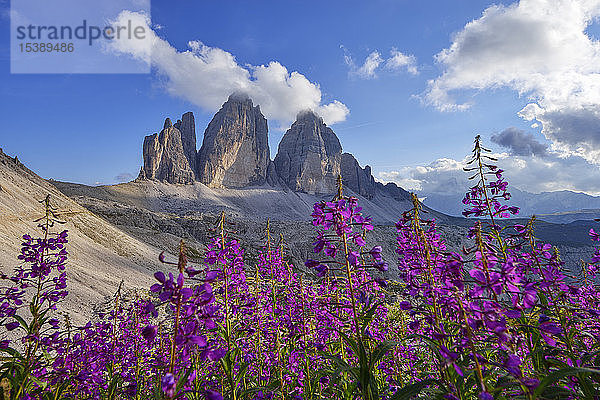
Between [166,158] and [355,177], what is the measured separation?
4582 inches

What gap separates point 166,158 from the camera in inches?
4774

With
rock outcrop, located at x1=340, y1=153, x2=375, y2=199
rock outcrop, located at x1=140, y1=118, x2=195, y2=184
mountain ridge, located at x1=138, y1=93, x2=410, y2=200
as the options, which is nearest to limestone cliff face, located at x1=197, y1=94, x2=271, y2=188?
mountain ridge, located at x1=138, y1=93, x2=410, y2=200

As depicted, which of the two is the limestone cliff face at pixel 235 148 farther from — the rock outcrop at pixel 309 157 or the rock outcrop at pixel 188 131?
the rock outcrop at pixel 309 157

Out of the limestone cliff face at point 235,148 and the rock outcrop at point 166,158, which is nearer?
the rock outcrop at point 166,158

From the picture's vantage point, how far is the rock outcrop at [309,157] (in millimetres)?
164625

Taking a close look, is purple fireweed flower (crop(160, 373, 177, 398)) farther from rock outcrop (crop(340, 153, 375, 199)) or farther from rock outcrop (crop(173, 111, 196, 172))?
rock outcrop (crop(340, 153, 375, 199))

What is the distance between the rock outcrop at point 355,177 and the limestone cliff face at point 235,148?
58192 millimetres

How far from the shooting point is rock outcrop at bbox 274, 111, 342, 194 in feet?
540

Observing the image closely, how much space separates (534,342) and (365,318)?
2.05 meters

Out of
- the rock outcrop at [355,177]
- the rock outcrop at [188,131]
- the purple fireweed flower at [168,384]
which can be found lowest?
the purple fireweed flower at [168,384]

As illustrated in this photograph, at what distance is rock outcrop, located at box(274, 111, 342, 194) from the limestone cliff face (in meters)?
15.3

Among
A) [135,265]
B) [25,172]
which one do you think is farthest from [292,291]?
[25,172]

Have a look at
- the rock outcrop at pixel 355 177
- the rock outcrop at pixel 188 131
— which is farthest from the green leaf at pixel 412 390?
the rock outcrop at pixel 355 177

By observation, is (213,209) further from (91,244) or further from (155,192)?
(91,244)
